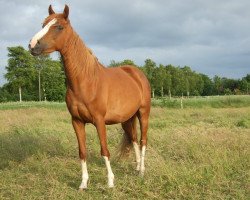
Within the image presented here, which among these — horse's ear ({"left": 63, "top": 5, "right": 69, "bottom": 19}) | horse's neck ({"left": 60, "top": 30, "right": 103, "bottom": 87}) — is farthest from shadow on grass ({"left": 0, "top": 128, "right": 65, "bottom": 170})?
horse's ear ({"left": 63, "top": 5, "right": 69, "bottom": 19})

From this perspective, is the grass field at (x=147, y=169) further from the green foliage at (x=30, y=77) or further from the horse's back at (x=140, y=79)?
the green foliage at (x=30, y=77)

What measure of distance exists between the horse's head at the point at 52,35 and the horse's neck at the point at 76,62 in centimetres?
14

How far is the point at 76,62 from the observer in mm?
4625

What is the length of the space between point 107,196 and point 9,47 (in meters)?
48.7

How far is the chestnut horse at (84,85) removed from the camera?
14.1 feet

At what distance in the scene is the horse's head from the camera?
13.5 feet

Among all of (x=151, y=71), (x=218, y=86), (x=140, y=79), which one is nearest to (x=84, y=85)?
(x=140, y=79)

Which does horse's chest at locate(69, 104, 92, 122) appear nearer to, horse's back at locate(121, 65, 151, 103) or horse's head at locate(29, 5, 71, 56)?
horse's head at locate(29, 5, 71, 56)

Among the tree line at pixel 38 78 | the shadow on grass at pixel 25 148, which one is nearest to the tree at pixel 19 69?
the tree line at pixel 38 78

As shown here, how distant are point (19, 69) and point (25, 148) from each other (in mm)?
41804

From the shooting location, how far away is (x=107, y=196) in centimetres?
427

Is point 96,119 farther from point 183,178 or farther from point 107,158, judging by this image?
point 183,178

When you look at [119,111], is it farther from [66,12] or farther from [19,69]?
[19,69]

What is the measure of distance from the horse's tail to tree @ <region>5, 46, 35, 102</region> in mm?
42031
